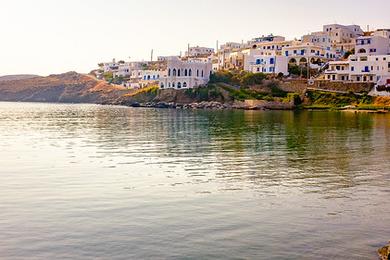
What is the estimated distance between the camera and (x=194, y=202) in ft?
69.9

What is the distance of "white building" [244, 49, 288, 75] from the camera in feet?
424

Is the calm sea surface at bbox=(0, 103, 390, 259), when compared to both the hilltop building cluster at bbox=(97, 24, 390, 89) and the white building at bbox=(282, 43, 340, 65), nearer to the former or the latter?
the hilltop building cluster at bbox=(97, 24, 390, 89)

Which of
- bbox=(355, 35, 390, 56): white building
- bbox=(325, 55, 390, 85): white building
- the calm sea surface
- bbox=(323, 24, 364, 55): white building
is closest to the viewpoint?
the calm sea surface

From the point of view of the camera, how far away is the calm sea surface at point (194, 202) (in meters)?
15.4

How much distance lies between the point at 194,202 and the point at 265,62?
4505 inches

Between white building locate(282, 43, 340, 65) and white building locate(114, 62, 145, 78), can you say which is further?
white building locate(114, 62, 145, 78)

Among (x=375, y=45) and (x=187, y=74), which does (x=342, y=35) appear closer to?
(x=375, y=45)

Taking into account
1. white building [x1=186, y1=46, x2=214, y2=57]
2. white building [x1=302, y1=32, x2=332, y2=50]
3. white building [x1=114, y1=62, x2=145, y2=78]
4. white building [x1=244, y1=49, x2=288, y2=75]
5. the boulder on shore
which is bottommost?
the boulder on shore

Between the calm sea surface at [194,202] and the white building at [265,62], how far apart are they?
90176 mm

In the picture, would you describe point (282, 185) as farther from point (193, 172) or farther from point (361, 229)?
point (361, 229)

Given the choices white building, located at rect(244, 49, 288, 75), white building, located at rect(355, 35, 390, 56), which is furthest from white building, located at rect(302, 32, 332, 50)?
white building, located at rect(355, 35, 390, 56)

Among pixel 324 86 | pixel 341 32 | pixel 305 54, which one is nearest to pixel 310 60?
pixel 305 54

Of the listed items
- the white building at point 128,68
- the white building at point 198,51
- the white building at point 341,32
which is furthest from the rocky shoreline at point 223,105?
the white building at point 198,51

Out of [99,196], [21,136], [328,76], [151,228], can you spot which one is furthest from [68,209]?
[328,76]
